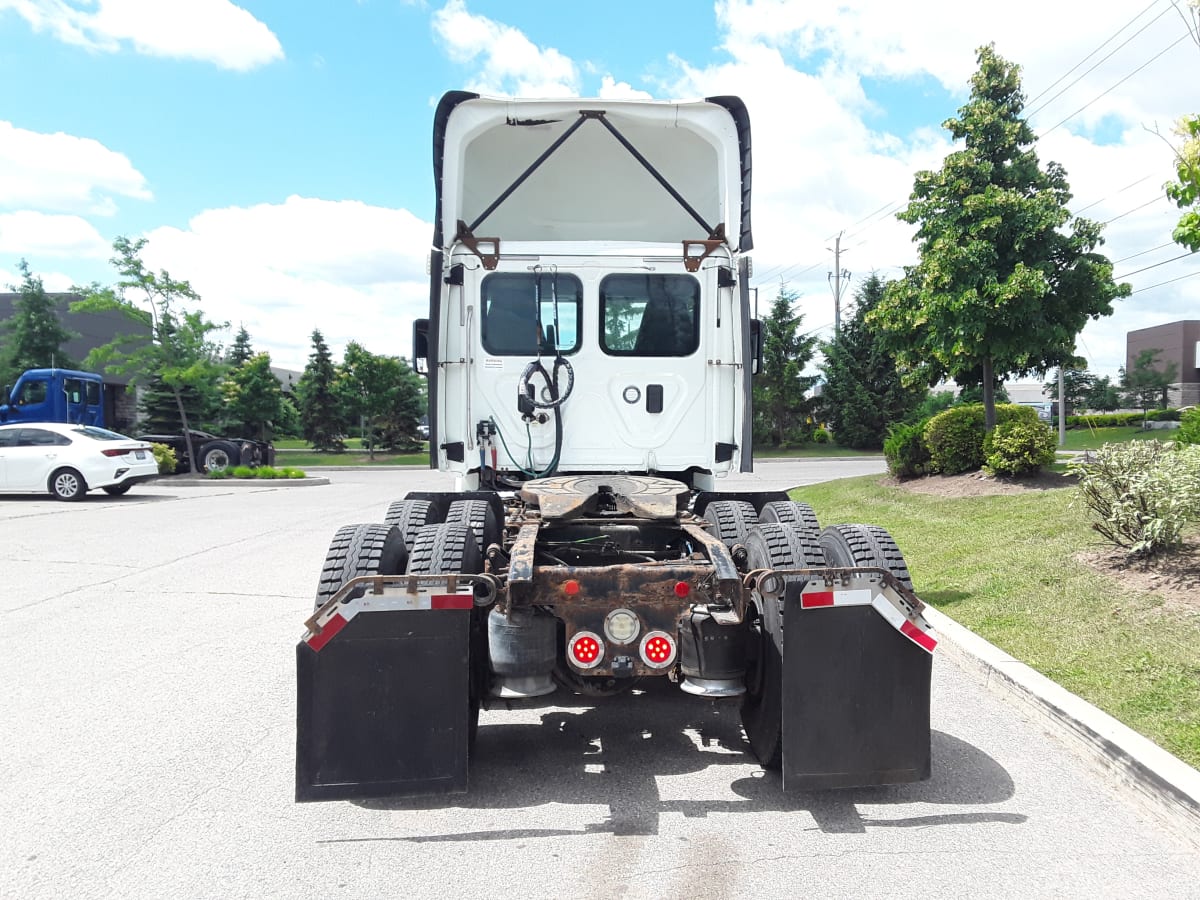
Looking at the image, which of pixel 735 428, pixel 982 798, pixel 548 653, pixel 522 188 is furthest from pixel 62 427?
pixel 982 798

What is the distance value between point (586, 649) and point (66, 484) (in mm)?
17403

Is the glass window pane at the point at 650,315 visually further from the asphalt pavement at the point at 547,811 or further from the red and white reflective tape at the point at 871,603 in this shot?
the red and white reflective tape at the point at 871,603

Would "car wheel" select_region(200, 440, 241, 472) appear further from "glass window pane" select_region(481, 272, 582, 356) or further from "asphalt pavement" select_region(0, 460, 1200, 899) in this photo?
"glass window pane" select_region(481, 272, 582, 356)

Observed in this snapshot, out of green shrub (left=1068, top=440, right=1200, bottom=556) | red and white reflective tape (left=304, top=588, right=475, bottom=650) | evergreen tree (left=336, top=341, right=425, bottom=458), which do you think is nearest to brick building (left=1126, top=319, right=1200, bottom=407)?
evergreen tree (left=336, top=341, right=425, bottom=458)

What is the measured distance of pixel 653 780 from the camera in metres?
4.07

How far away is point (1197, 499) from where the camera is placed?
6516mm

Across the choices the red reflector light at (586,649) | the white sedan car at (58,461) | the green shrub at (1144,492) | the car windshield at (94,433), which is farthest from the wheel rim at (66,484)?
the green shrub at (1144,492)

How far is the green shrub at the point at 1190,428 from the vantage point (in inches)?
334

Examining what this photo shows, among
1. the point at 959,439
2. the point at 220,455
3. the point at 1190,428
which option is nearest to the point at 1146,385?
the point at 959,439

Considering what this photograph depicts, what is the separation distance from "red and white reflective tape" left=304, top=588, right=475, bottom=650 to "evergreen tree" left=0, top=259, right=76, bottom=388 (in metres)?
37.1

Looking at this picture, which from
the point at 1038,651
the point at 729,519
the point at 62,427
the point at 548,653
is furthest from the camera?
the point at 62,427

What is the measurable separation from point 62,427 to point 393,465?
52.1ft

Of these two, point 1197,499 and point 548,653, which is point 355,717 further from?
point 1197,499

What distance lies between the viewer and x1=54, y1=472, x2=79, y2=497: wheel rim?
A: 17688mm
